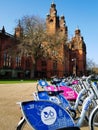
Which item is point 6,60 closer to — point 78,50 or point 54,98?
point 78,50

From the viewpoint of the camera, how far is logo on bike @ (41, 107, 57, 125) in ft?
17.2

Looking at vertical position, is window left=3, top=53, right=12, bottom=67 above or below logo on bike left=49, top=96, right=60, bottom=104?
above

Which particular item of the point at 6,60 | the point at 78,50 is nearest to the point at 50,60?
the point at 6,60

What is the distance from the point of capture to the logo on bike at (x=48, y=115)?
17.2 feet

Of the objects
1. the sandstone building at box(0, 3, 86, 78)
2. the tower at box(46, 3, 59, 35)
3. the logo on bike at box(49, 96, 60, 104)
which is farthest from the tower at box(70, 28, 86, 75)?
the logo on bike at box(49, 96, 60, 104)

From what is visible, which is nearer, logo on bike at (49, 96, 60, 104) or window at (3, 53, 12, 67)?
logo on bike at (49, 96, 60, 104)

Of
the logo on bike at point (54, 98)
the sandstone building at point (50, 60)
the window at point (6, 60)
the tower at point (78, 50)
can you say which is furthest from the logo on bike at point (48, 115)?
the tower at point (78, 50)

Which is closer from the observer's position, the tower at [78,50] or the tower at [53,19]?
the tower at [53,19]

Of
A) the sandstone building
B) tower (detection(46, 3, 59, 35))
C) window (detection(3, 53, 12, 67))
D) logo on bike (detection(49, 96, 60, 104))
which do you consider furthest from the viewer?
tower (detection(46, 3, 59, 35))

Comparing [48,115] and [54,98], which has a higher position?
[54,98]

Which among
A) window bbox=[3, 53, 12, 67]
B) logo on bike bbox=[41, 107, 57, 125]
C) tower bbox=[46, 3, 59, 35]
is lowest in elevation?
logo on bike bbox=[41, 107, 57, 125]

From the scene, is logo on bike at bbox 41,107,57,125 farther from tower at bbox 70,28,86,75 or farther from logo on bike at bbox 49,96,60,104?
tower at bbox 70,28,86,75

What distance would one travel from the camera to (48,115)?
5285 millimetres

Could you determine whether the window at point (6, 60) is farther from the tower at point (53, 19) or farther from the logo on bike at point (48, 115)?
the logo on bike at point (48, 115)
